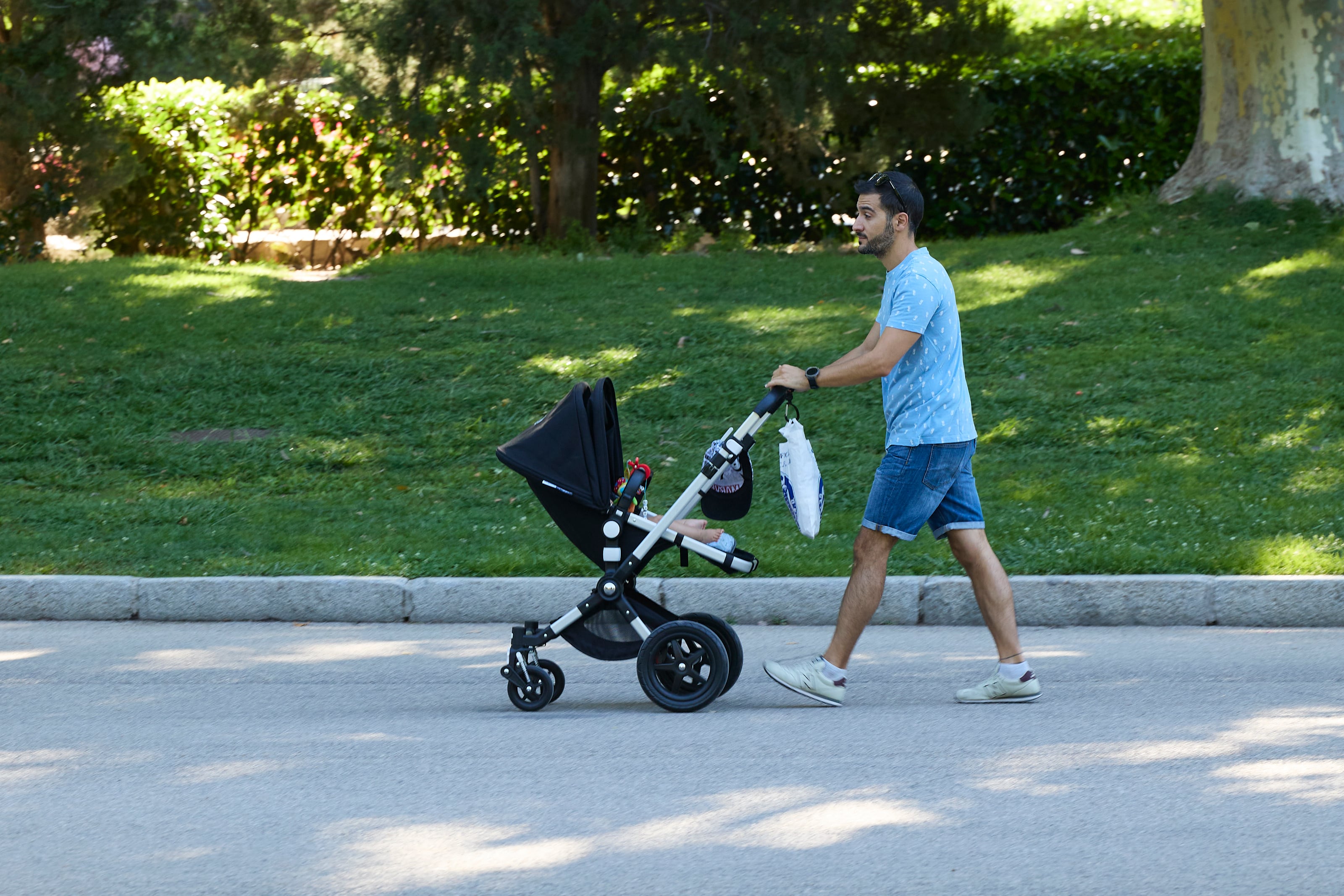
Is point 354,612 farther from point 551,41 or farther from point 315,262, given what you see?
point 315,262

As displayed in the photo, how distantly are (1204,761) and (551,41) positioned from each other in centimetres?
983

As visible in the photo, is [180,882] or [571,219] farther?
[571,219]

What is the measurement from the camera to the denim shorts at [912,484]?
5051mm

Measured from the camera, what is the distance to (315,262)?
653 inches

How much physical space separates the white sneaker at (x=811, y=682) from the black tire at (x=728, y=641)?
0.12 m

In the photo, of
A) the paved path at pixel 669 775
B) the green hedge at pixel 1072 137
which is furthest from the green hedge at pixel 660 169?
the paved path at pixel 669 775

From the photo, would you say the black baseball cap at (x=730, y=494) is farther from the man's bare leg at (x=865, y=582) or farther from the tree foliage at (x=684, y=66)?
the tree foliage at (x=684, y=66)

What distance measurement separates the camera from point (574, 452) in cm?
506

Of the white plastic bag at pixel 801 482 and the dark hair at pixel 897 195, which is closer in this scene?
the white plastic bag at pixel 801 482

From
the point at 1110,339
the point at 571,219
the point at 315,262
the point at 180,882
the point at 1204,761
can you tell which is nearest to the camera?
the point at 180,882

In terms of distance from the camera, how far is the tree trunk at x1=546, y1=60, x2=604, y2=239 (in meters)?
14.1

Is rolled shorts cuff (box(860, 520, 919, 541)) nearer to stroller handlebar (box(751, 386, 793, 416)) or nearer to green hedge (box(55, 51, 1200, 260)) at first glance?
stroller handlebar (box(751, 386, 793, 416))

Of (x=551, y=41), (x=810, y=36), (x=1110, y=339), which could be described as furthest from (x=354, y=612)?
(x=810, y=36)

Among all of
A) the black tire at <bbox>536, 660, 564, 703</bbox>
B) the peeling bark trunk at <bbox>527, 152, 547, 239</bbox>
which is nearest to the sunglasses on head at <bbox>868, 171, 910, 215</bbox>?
the black tire at <bbox>536, 660, 564, 703</bbox>
